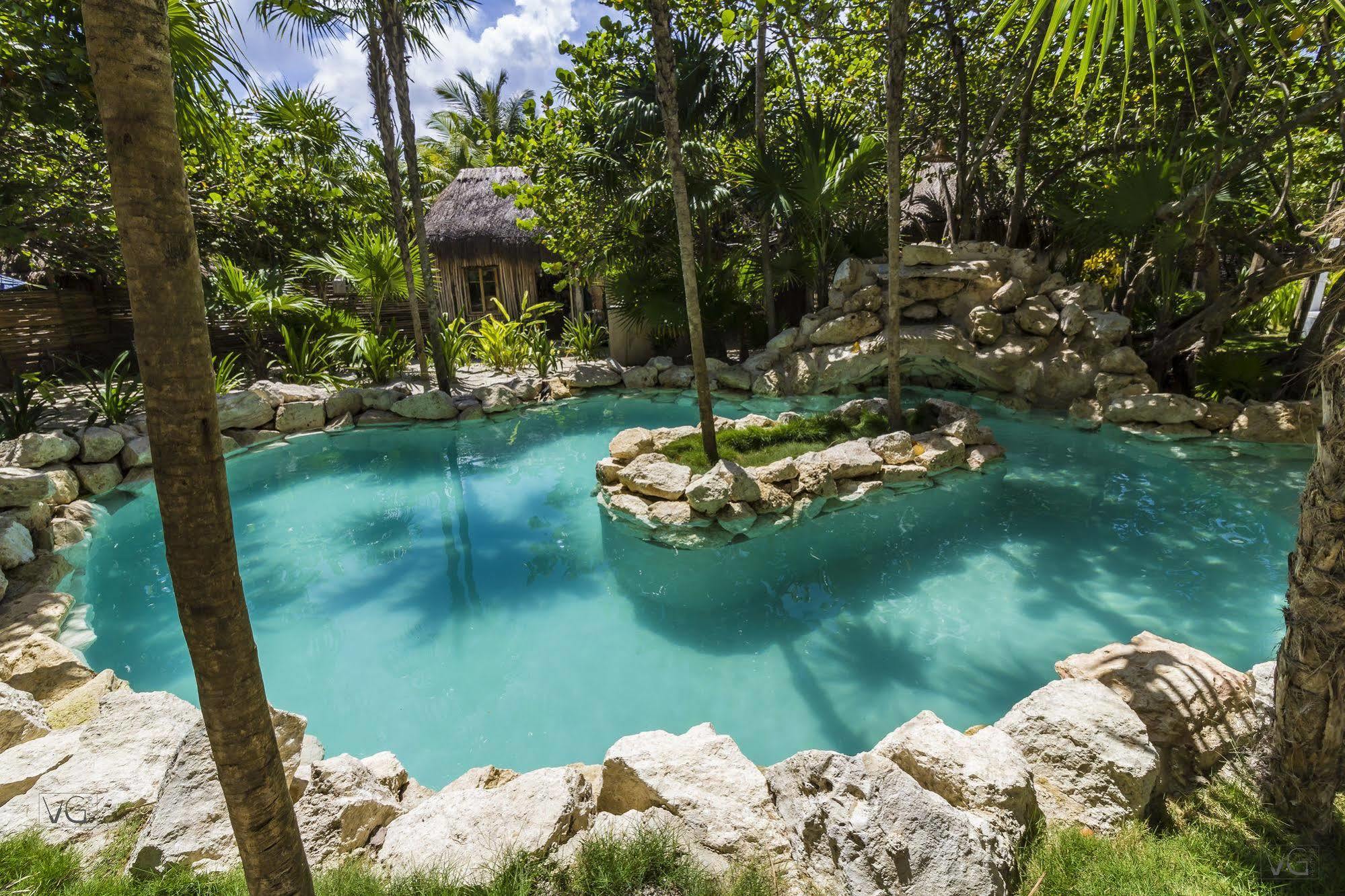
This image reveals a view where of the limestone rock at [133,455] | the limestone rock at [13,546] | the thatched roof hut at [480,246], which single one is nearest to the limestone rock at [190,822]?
the limestone rock at [13,546]

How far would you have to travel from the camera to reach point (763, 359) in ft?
34.4

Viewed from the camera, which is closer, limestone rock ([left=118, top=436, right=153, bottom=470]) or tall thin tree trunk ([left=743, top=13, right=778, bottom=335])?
limestone rock ([left=118, top=436, right=153, bottom=470])

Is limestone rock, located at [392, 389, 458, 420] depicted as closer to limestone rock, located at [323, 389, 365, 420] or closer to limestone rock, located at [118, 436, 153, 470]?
limestone rock, located at [323, 389, 365, 420]

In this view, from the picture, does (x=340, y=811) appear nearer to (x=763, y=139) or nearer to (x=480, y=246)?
(x=763, y=139)

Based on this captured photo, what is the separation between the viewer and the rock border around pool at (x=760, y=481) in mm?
5762

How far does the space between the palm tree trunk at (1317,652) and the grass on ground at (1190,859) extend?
13 centimetres

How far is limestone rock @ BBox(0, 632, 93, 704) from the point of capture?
12.4 feet

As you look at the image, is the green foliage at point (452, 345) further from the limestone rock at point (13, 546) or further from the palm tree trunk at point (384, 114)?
the limestone rock at point (13, 546)

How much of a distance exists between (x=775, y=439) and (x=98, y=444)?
746 centimetres

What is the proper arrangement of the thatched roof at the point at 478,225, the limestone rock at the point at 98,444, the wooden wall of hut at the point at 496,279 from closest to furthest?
the limestone rock at the point at 98,444 < the thatched roof at the point at 478,225 < the wooden wall of hut at the point at 496,279

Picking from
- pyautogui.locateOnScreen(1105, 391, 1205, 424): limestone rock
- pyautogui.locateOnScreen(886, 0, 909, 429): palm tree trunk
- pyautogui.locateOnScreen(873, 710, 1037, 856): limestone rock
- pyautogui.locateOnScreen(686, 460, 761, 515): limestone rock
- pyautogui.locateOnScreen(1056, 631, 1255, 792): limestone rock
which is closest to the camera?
pyautogui.locateOnScreen(873, 710, 1037, 856): limestone rock

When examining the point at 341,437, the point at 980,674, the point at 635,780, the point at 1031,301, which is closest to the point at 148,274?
the point at 635,780

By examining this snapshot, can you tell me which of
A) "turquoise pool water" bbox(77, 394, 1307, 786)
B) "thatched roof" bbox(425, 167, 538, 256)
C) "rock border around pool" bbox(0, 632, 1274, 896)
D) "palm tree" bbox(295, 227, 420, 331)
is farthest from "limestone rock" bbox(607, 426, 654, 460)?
"thatched roof" bbox(425, 167, 538, 256)

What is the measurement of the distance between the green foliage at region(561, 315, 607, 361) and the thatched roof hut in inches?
101
